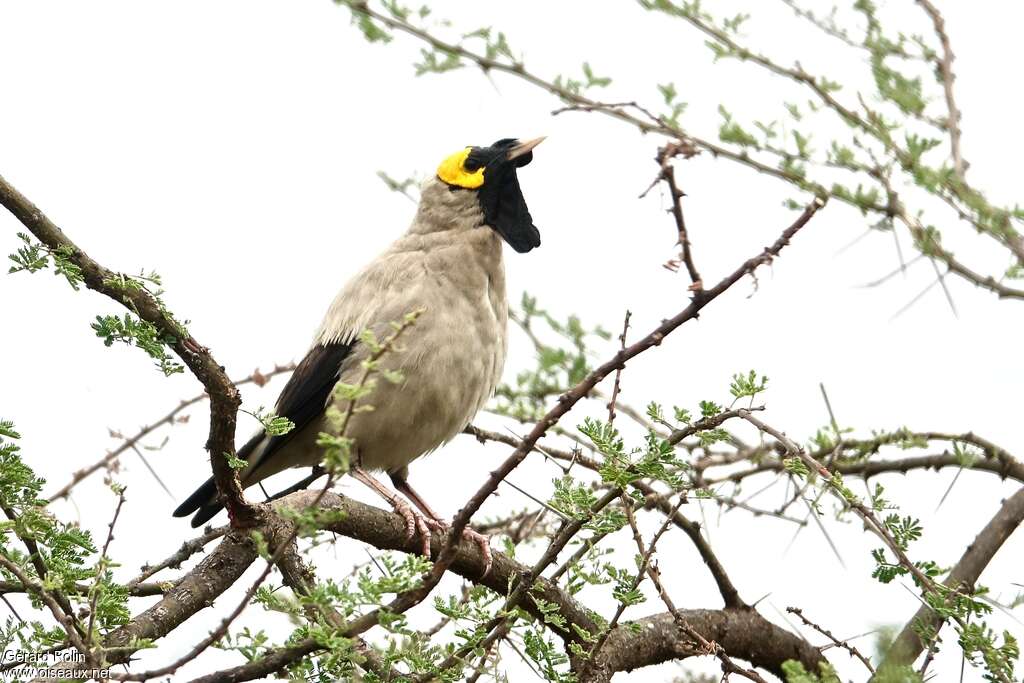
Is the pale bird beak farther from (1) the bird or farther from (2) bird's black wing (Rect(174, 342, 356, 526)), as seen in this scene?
(2) bird's black wing (Rect(174, 342, 356, 526))

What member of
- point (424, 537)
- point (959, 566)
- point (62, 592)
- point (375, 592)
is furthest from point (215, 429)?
point (959, 566)

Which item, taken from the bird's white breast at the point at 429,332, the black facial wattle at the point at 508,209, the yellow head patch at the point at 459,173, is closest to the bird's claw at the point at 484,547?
the bird's white breast at the point at 429,332

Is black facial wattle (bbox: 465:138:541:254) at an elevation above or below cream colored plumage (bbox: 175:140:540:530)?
above

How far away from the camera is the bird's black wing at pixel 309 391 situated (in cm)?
490

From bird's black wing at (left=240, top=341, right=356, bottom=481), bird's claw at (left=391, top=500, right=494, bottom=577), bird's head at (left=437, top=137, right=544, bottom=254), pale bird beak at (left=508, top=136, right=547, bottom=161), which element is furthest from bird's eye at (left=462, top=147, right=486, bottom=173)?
bird's claw at (left=391, top=500, right=494, bottom=577)

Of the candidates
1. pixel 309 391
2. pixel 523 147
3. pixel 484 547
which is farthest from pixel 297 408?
pixel 523 147

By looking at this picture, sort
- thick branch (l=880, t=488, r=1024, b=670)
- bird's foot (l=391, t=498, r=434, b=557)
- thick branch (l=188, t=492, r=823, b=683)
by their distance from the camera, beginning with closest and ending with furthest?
thick branch (l=188, t=492, r=823, b=683), thick branch (l=880, t=488, r=1024, b=670), bird's foot (l=391, t=498, r=434, b=557)

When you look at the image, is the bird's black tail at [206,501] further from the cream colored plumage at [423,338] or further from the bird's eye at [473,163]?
the bird's eye at [473,163]

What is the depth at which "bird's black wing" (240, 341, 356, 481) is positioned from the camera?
16.1 feet

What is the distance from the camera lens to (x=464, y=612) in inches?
126

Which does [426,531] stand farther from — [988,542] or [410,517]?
[988,542]

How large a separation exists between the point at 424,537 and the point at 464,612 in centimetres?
130

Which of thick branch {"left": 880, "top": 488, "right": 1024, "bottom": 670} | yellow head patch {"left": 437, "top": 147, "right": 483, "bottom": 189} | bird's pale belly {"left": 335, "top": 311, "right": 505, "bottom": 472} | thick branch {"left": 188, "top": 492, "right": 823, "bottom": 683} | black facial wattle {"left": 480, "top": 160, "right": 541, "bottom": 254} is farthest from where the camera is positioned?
yellow head patch {"left": 437, "top": 147, "right": 483, "bottom": 189}

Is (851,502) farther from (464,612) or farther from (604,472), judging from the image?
(464,612)
